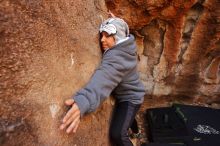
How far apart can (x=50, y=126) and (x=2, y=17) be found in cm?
35

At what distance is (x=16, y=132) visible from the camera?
0.86 metres

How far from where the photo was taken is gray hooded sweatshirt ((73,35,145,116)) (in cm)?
110

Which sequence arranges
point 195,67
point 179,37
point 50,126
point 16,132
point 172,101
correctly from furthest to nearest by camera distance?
point 172,101
point 195,67
point 179,37
point 50,126
point 16,132

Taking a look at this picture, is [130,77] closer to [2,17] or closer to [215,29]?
[2,17]

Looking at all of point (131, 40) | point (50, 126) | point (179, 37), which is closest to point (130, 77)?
point (131, 40)

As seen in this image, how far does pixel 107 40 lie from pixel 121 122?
1.35ft

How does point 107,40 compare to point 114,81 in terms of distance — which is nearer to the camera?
point 114,81

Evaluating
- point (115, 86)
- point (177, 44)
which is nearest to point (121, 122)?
point (115, 86)

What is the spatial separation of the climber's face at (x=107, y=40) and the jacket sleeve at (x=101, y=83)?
0.25ft

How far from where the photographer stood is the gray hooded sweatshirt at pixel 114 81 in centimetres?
110

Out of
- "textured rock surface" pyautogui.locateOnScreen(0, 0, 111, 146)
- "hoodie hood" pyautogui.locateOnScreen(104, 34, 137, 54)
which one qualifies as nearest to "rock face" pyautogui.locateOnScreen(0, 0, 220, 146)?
"textured rock surface" pyautogui.locateOnScreen(0, 0, 111, 146)

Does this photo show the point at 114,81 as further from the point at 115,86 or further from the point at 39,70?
the point at 39,70

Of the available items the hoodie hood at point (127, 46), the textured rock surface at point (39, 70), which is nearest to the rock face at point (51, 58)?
the textured rock surface at point (39, 70)

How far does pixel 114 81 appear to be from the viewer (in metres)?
1.28
